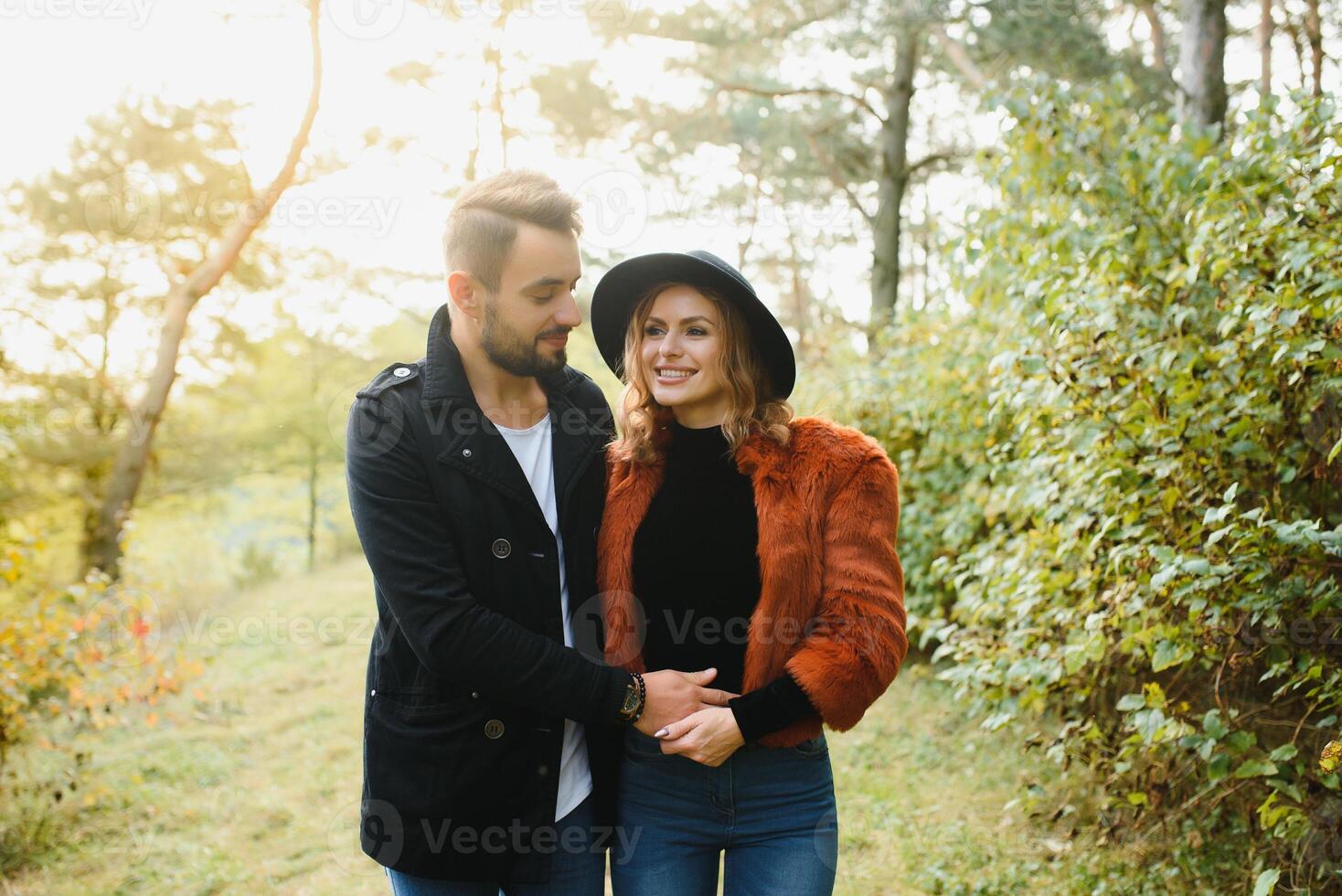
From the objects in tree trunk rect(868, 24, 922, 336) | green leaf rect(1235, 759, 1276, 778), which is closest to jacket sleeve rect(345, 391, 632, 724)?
green leaf rect(1235, 759, 1276, 778)

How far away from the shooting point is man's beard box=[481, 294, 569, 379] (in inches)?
84.9

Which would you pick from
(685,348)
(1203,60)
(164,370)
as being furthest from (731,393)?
(164,370)

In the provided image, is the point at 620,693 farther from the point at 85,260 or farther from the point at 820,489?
the point at 85,260

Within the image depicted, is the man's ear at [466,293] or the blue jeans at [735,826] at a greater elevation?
the man's ear at [466,293]

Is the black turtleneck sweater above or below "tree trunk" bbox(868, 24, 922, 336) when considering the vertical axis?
below

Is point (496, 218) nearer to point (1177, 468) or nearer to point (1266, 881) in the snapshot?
point (1177, 468)

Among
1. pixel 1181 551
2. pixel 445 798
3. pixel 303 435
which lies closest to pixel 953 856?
pixel 1181 551

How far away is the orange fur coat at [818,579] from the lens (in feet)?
6.59

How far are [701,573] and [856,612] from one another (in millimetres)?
371

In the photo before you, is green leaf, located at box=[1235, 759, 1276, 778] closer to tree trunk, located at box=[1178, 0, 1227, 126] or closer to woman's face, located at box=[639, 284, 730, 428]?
woman's face, located at box=[639, 284, 730, 428]

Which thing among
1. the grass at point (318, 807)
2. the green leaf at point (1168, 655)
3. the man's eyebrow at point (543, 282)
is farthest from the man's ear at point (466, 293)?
the grass at point (318, 807)

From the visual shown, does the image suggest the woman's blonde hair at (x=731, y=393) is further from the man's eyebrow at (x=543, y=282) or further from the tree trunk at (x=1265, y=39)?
the tree trunk at (x=1265, y=39)

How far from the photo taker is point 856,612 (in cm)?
201

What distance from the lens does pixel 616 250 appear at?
13.8 meters
